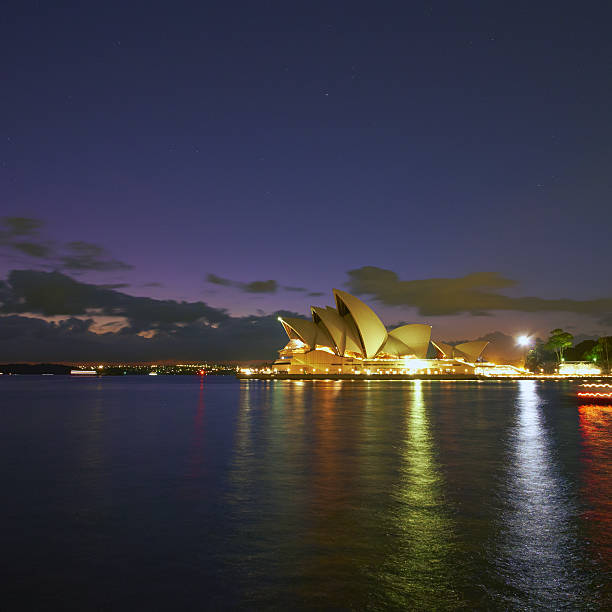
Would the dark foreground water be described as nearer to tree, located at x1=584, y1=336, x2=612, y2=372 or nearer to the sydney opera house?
the sydney opera house

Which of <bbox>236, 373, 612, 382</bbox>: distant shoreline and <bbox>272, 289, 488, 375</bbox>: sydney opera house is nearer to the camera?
<bbox>272, 289, 488, 375</bbox>: sydney opera house

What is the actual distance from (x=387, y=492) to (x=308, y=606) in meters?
7.22

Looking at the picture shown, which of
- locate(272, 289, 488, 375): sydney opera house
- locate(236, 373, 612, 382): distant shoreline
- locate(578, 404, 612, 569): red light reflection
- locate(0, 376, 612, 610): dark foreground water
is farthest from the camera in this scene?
locate(236, 373, 612, 382): distant shoreline

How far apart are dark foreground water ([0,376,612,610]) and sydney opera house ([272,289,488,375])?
90348mm

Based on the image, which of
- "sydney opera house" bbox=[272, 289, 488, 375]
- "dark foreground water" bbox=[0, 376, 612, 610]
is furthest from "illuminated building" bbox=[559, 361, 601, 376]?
"dark foreground water" bbox=[0, 376, 612, 610]

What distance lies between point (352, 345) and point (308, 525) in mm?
114242

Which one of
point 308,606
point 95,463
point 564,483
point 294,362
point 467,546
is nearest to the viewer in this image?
point 308,606

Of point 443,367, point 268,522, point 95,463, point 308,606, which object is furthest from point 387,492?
point 443,367

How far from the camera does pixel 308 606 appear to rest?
6.87 m

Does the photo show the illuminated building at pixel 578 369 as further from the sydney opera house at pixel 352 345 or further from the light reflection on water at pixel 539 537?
the light reflection on water at pixel 539 537

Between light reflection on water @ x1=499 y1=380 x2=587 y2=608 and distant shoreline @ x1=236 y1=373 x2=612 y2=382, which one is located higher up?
light reflection on water @ x1=499 y1=380 x2=587 y2=608

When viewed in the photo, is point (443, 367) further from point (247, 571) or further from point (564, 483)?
point (247, 571)

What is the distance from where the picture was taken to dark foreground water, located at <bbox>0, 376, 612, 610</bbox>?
7.42 m

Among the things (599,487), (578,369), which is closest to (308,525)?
(599,487)
